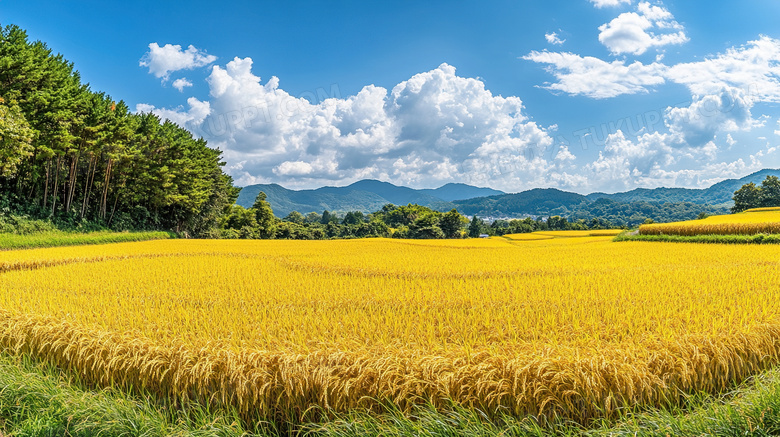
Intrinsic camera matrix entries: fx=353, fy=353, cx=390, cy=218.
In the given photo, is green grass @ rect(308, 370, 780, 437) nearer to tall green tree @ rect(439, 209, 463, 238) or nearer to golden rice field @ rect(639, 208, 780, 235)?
golden rice field @ rect(639, 208, 780, 235)

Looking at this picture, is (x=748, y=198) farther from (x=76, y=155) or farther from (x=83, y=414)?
(x=76, y=155)

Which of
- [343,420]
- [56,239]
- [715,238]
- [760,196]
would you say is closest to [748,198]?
[760,196]

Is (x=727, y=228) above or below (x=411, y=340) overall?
above

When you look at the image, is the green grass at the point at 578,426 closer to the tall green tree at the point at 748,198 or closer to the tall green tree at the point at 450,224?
the tall green tree at the point at 450,224

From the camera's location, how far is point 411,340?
4016 millimetres

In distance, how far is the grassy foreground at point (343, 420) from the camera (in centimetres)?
295

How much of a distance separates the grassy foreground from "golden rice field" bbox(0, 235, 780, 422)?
147mm

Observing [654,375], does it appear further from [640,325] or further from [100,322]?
[100,322]

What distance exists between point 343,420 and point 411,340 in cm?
120

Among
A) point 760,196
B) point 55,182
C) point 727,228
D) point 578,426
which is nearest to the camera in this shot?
point 578,426

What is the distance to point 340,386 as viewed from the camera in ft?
10.5

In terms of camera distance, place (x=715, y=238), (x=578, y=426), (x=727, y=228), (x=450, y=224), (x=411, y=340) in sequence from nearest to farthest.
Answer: (x=578, y=426), (x=411, y=340), (x=715, y=238), (x=727, y=228), (x=450, y=224)

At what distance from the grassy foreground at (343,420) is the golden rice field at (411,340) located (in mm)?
147

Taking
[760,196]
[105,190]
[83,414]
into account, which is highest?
→ [760,196]
